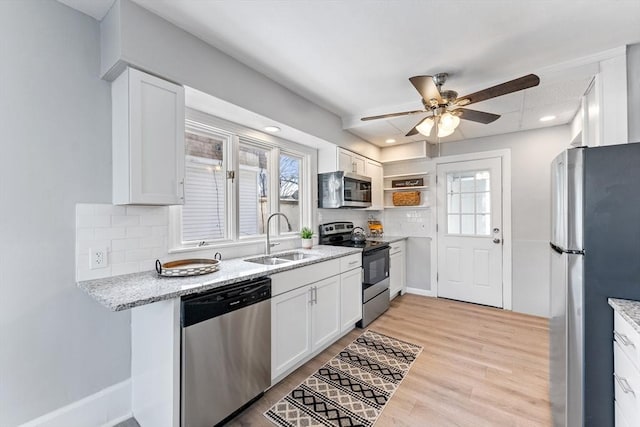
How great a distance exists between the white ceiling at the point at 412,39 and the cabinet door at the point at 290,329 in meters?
1.86

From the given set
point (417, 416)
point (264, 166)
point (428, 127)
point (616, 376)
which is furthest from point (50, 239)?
point (616, 376)

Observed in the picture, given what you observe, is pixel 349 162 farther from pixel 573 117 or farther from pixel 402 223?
pixel 573 117

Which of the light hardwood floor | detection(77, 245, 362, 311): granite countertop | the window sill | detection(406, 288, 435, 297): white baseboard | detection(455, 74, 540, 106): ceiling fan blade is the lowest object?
the light hardwood floor

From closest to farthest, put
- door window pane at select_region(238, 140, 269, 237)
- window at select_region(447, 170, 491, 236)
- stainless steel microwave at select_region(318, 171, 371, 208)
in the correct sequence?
door window pane at select_region(238, 140, 269, 237)
stainless steel microwave at select_region(318, 171, 371, 208)
window at select_region(447, 170, 491, 236)

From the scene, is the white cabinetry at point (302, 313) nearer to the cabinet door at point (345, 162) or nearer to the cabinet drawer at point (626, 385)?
the cabinet door at point (345, 162)

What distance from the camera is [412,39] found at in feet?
6.27

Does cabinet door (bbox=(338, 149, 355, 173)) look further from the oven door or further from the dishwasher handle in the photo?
the dishwasher handle

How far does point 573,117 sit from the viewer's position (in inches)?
120

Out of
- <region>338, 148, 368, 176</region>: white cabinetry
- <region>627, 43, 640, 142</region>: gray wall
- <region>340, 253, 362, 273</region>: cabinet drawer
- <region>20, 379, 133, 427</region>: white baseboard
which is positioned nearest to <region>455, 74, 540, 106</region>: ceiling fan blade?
<region>627, 43, 640, 142</region>: gray wall

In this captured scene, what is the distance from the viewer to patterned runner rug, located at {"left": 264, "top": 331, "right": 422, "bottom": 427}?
5.73 feet

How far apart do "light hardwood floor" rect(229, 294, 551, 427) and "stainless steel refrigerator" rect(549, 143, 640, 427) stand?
595 mm

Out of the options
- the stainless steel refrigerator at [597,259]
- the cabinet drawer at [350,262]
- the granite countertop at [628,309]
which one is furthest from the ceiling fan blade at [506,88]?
the cabinet drawer at [350,262]

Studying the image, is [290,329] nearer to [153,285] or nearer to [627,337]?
[153,285]

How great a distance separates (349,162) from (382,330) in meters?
2.13
